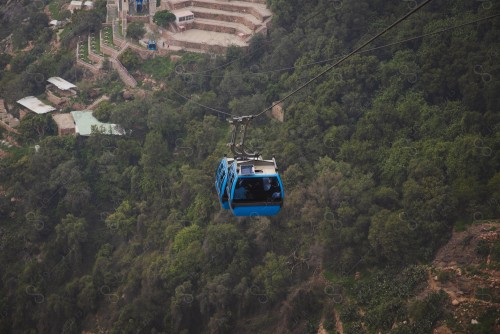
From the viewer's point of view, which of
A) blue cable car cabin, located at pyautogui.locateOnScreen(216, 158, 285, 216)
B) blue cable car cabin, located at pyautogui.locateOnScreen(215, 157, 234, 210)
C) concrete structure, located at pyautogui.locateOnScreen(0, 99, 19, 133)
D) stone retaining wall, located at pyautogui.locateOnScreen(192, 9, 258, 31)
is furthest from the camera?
stone retaining wall, located at pyautogui.locateOnScreen(192, 9, 258, 31)

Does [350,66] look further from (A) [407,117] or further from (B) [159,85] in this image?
(B) [159,85]

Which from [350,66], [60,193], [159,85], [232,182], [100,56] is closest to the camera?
[232,182]

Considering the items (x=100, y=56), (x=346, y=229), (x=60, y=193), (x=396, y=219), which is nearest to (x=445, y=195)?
(x=396, y=219)

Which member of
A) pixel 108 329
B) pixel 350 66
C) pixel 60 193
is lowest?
pixel 108 329

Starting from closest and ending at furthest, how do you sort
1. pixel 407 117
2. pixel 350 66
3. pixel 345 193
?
pixel 345 193 → pixel 407 117 → pixel 350 66

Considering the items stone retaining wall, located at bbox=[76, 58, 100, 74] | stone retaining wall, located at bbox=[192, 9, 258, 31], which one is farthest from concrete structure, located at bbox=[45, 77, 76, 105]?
stone retaining wall, located at bbox=[192, 9, 258, 31]

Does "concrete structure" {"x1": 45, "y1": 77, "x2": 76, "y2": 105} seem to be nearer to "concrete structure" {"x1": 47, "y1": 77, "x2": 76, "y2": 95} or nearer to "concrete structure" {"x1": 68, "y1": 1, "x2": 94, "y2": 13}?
"concrete structure" {"x1": 47, "y1": 77, "x2": 76, "y2": 95}
